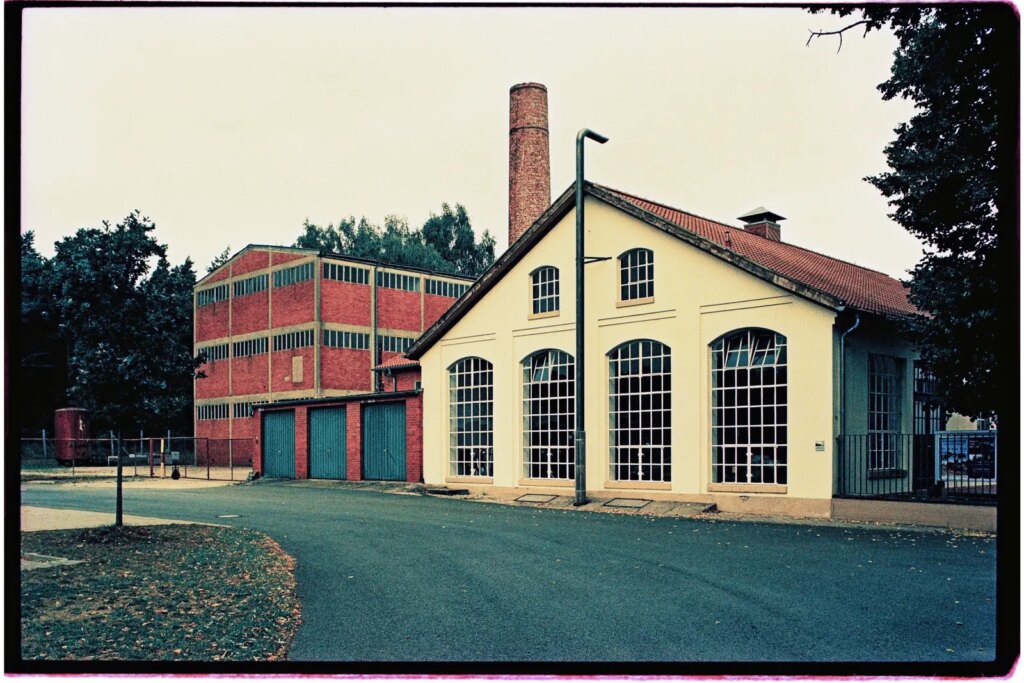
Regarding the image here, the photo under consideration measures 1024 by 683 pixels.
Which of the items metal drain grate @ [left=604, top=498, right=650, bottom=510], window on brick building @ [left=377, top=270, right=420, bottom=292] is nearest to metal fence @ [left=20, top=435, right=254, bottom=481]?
window on brick building @ [left=377, top=270, right=420, bottom=292]

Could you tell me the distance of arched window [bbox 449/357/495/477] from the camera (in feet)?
79.7

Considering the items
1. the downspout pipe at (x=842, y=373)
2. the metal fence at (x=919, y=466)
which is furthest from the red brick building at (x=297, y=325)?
the downspout pipe at (x=842, y=373)

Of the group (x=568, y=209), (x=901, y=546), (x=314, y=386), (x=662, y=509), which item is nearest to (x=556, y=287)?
(x=568, y=209)

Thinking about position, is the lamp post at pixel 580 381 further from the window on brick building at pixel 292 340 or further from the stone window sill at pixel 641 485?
the window on brick building at pixel 292 340

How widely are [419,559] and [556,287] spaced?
1185 cm

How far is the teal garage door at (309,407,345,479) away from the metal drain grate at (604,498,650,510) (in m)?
11.0

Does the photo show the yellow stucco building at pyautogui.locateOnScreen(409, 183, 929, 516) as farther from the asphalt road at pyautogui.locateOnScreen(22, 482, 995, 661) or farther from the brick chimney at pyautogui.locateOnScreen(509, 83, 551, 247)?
the brick chimney at pyautogui.locateOnScreen(509, 83, 551, 247)

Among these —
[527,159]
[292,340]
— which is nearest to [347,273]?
A: [292,340]

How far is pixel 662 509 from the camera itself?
19047 mm

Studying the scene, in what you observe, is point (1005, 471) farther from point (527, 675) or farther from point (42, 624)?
point (42, 624)

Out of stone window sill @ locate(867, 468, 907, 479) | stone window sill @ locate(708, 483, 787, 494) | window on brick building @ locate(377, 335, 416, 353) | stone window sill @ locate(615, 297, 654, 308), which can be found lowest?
stone window sill @ locate(708, 483, 787, 494)

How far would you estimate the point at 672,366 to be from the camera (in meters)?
20.1

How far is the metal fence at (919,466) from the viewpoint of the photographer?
51.6 feet

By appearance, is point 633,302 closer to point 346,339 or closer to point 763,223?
point 763,223
